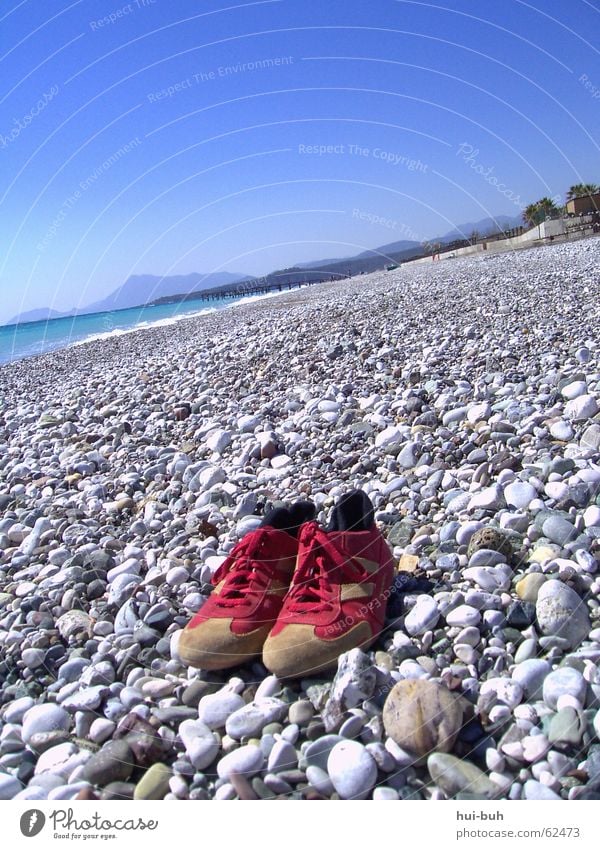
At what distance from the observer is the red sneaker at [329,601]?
2037 mm

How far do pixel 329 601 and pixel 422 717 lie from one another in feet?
2.01

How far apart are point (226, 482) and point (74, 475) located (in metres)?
1.41

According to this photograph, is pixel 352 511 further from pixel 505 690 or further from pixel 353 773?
pixel 353 773

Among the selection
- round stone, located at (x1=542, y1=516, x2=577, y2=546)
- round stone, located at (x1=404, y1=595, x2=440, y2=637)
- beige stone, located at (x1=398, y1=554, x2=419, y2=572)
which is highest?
round stone, located at (x1=542, y1=516, x2=577, y2=546)

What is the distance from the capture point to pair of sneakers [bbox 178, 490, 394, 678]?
81.9 inches

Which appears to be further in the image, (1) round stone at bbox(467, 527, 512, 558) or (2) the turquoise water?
(2) the turquoise water

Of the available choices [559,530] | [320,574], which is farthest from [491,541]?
[320,574]

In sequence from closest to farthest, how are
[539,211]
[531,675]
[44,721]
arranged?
[531,675], [44,721], [539,211]

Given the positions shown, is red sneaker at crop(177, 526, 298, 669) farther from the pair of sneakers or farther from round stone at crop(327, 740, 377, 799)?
round stone at crop(327, 740, 377, 799)

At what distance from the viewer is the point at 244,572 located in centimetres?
242

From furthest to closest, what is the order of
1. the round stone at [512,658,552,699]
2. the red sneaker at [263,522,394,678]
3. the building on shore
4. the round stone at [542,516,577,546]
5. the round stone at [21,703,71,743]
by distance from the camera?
the building on shore < the round stone at [542,516,577,546] < the red sneaker at [263,522,394,678] < the round stone at [21,703,71,743] < the round stone at [512,658,552,699]

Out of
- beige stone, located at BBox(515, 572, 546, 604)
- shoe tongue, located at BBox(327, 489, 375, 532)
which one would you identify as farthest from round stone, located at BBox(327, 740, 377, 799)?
shoe tongue, located at BBox(327, 489, 375, 532)

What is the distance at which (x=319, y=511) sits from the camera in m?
3.34
